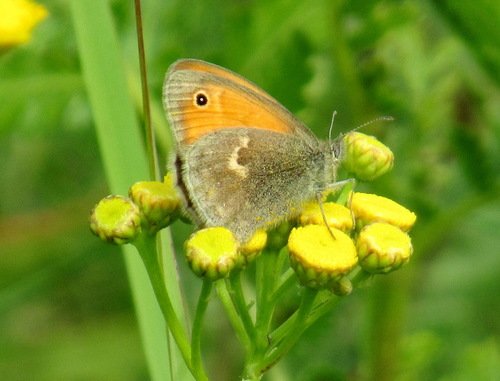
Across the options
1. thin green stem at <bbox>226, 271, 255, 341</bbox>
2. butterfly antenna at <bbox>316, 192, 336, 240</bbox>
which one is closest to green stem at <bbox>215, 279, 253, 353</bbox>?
thin green stem at <bbox>226, 271, 255, 341</bbox>

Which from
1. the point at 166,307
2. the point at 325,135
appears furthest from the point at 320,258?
the point at 325,135

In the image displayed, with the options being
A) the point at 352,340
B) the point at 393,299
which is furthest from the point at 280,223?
the point at 352,340

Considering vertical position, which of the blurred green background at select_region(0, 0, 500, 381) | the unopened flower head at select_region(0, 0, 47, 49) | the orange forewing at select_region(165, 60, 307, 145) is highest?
the unopened flower head at select_region(0, 0, 47, 49)

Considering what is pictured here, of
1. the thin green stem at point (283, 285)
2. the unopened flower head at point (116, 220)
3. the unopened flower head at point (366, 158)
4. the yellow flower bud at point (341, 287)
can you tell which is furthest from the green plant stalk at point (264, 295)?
the unopened flower head at point (366, 158)

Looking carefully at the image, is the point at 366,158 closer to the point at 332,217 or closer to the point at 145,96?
the point at 332,217

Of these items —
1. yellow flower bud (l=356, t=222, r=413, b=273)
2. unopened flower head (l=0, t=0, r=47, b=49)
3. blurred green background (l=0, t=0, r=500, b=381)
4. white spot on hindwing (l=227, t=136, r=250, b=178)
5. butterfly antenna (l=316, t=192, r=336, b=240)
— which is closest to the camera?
yellow flower bud (l=356, t=222, r=413, b=273)

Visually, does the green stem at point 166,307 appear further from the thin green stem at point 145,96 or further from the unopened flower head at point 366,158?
the unopened flower head at point 366,158

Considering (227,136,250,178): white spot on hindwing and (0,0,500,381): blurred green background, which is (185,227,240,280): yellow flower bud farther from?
(0,0,500,381): blurred green background
